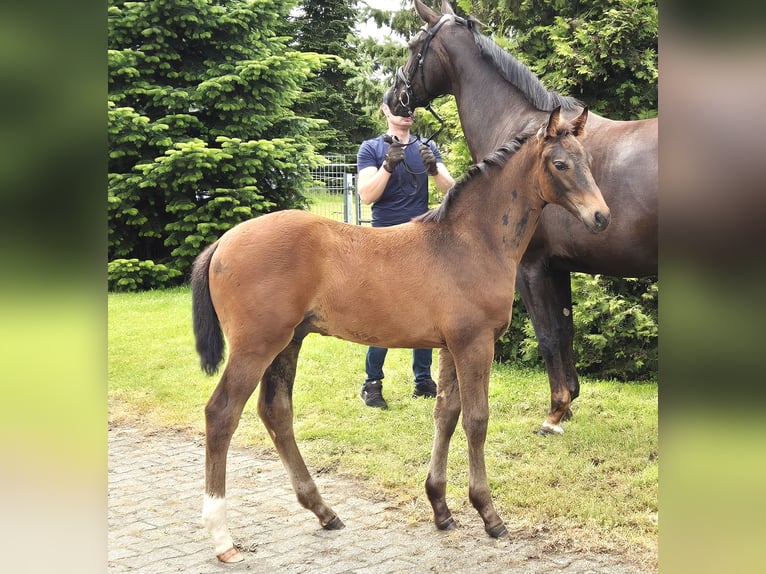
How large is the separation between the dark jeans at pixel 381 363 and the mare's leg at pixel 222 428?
2842 mm

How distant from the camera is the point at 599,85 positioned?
720cm

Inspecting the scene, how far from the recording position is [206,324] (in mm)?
3588

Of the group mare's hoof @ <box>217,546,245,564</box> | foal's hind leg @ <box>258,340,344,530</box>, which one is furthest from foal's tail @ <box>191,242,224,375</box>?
mare's hoof @ <box>217,546,245,564</box>

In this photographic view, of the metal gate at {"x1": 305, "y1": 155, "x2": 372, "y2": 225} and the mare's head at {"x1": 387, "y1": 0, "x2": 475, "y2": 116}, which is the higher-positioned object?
the mare's head at {"x1": 387, "y1": 0, "x2": 475, "y2": 116}

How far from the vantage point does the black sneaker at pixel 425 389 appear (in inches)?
259

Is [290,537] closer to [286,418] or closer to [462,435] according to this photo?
[286,418]

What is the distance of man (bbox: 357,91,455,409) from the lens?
4938mm

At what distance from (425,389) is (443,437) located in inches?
107

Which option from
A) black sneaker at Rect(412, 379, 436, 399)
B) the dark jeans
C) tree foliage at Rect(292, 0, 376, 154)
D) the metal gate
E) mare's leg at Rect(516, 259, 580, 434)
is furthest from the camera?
tree foliage at Rect(292, 0, 376, 154)

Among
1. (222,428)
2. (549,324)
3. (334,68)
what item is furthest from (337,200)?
(334,68)

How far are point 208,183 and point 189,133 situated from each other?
1039 millimetres

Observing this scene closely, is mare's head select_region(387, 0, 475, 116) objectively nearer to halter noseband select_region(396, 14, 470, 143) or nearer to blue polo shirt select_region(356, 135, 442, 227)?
halter noseband select_region(396, 14, 470, 143)

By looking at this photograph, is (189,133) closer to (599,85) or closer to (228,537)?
(599,85)
